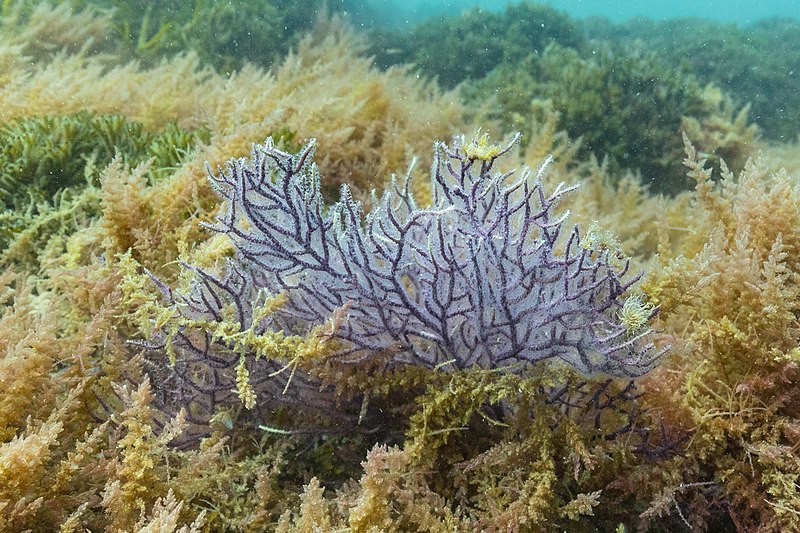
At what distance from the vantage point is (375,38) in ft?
40.5

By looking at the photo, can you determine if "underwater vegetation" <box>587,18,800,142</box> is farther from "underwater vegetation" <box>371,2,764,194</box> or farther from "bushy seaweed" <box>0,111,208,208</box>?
"bushy seaweed" <box>0,111,208,208</box>

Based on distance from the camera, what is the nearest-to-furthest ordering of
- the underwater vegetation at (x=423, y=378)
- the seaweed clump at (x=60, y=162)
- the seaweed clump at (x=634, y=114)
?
the underwater vegetation at (x=423, y=378) → the seaweed clump at (x=60, y=162) → the seaweed clump at (x=634, y=114)

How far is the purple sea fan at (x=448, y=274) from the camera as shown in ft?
5.59

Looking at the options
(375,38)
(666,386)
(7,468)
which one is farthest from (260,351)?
(375,38)

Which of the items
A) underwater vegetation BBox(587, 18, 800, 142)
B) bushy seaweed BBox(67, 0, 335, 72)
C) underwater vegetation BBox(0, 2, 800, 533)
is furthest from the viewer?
underwater vegetation BBox(587, 18, 800, 142)

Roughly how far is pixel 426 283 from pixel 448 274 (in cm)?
8

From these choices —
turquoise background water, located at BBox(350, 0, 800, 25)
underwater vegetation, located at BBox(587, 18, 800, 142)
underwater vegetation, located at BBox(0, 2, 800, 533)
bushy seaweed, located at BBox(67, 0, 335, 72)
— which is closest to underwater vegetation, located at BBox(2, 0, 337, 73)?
bushy seaweed, located at BBox(67, 0, 335, 72)

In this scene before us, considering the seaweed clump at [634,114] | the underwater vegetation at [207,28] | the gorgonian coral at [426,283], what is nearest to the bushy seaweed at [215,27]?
the underwater vegetation at [207,28]

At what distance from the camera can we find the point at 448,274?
178cm

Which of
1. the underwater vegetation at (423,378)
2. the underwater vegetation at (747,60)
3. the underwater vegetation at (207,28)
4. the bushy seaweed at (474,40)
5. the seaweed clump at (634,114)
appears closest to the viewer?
the underwater vegetation at (423,378)

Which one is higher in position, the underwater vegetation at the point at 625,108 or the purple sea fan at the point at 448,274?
the purple sea fan at the point at 448,274

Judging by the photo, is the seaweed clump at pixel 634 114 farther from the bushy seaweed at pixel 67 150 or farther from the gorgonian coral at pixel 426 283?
the gorgonian coral at pixel 426 283

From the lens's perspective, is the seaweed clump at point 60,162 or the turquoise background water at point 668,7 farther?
the turquoise background water at point 668,7

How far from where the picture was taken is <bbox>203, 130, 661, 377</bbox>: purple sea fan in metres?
1.70
